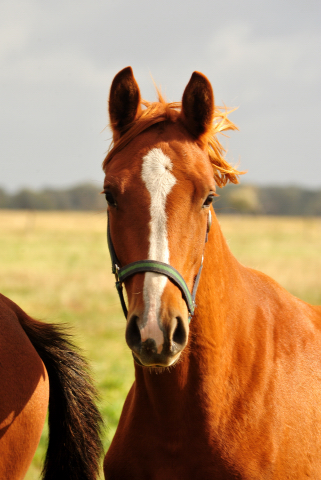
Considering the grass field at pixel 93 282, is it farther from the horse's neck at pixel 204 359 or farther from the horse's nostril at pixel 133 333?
the horse's nostril at pixel 133 333

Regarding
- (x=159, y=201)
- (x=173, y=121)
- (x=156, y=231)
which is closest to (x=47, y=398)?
(x=156, y=231)

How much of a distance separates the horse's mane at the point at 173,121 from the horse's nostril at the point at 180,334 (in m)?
1.06

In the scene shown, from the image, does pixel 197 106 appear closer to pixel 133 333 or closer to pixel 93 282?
pixel 133 333

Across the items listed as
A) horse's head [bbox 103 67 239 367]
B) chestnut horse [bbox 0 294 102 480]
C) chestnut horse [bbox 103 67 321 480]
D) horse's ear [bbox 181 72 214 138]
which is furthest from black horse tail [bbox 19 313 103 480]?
horse's ear [bbox 181 72 214 138]

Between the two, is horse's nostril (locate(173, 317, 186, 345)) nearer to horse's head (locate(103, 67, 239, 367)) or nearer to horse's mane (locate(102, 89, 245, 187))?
horse's head (locate(103, 67, 239, 367))

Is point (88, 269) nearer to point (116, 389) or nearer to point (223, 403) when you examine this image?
point (116, 389)

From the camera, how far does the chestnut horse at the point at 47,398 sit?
228cm

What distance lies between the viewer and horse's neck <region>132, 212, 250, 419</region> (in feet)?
8.17

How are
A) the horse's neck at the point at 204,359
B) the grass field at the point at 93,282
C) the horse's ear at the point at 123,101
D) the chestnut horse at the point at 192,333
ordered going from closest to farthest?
1. the chestnut horse at the point at 192,333
2. the horse's neck at the point at 204,359
3. the horse's ear at the point at 123,101
4. the grass field at the point at 93,282

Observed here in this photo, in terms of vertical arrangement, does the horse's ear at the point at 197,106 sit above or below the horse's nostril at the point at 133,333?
above

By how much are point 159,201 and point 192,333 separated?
79 cm

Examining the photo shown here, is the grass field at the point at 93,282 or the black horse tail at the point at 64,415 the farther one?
the grass field at the point at 93,282

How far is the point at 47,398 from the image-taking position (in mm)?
2479

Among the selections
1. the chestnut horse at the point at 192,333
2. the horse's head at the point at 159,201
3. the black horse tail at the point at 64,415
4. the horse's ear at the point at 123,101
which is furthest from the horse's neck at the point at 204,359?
the horse's ear at the point at 123,101
